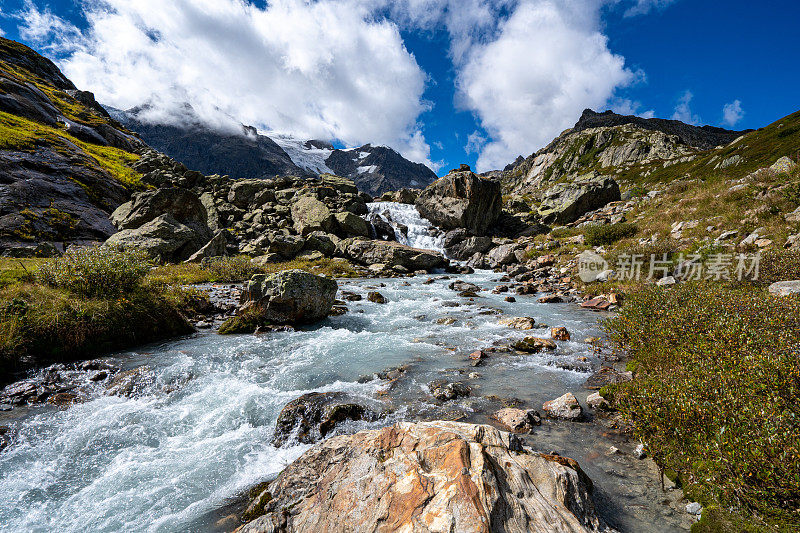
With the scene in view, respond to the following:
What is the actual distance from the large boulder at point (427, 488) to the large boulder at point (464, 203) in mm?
41858

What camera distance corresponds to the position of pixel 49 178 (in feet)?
118

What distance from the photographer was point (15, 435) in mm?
6352

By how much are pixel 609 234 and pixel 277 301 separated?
83.8ft

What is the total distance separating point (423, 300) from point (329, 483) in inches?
621

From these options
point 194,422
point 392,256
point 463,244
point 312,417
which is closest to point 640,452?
point 312,417

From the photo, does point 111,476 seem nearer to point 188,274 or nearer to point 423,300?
point 423,300

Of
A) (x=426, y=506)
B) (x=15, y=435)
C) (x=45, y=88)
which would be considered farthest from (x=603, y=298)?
(x=45, y=88)

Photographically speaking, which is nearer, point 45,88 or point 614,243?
point 614,243

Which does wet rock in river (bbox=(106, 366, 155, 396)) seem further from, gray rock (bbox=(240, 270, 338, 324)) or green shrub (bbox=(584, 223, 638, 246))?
green shrub (bbox=(584, 223, 638, 246))

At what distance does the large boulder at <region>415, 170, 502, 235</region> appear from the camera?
44.7 m

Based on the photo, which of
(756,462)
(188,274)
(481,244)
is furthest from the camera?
(481,244)

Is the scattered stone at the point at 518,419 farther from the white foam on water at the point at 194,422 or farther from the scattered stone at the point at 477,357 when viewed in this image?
the scattered stone at the point at 477,357

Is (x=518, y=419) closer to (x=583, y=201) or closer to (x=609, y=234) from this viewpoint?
(x=609, y=234)

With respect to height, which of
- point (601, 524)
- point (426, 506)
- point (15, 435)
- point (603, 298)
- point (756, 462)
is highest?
point (603, 298)
